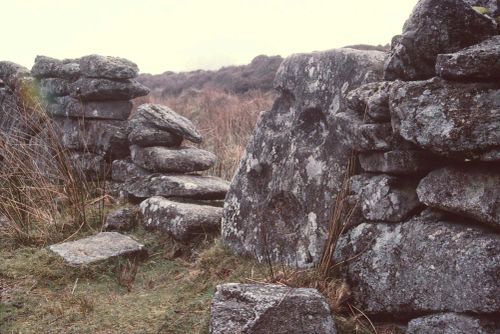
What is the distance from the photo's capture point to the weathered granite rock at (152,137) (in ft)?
22.3

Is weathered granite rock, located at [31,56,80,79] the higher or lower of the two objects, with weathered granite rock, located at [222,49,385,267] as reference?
higher

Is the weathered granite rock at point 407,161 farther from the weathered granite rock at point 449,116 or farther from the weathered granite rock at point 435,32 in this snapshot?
the weathered granite rock at point 435,32

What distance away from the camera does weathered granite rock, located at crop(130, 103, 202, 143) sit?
22.6ft

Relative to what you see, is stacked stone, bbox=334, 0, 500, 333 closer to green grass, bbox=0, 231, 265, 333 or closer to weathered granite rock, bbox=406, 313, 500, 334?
weathered granite rock, bbox=406, 313, 500, 334

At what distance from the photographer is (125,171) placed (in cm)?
712

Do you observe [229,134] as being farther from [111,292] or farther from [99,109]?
[111,292]

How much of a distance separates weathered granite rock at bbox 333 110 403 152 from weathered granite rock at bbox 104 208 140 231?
9.10ft

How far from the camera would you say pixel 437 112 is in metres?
3.03

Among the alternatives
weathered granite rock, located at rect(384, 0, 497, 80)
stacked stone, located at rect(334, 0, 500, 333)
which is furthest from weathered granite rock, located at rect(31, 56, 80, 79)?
weathered granite rock, located at rect(384, 0, 497, 80)

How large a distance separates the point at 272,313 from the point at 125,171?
14.5ft

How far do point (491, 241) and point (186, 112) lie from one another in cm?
1492

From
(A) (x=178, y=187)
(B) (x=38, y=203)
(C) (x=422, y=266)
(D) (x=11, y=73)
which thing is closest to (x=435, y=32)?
(C) (x=422, y=266)

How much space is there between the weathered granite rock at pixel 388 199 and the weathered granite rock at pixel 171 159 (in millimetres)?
3272

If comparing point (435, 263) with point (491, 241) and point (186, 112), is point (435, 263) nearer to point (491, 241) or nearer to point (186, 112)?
point (491, 241)
